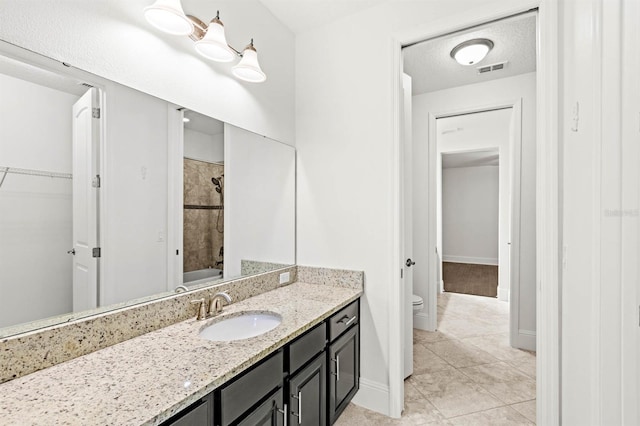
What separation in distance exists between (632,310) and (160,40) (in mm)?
2010

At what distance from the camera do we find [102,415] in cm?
74

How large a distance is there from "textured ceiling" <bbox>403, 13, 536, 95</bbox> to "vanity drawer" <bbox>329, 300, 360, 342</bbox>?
173 cm

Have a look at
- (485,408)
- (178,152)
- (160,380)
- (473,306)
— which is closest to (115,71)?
(178,152)

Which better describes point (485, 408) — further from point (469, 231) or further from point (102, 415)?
point (469, 231)

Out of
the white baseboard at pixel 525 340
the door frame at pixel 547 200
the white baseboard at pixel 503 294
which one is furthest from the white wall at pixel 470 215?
the door frame at pixel 547 200

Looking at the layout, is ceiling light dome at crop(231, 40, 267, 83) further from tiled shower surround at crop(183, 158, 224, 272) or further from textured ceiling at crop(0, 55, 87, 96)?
textured ceiling at crop(0, 55, 87, 96)

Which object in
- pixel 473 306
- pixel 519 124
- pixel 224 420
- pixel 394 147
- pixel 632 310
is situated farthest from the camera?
pixel 473 306

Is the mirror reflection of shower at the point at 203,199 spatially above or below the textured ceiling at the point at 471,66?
below

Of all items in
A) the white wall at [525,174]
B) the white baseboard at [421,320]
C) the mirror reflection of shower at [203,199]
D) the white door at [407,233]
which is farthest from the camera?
the white baseboard at [421,320]

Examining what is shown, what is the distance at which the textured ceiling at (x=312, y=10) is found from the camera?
6.44ft

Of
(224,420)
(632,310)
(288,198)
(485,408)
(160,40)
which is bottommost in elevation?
(485,408)

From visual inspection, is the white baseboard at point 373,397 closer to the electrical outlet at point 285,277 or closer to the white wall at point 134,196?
the electrical outlet at point 285,277

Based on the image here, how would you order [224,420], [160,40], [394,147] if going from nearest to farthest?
[224,420] → [160,40] → [394,147]

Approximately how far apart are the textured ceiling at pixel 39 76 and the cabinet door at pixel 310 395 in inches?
56.3
